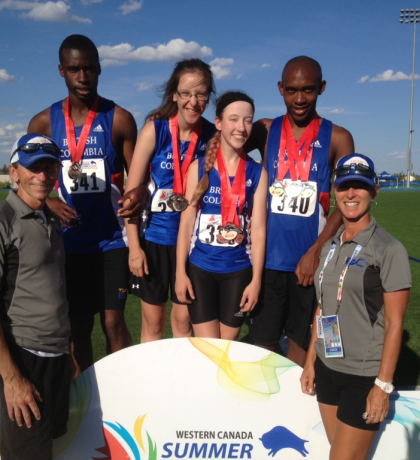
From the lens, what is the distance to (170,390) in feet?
8.45

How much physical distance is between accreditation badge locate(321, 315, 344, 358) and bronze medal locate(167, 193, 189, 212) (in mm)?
1195

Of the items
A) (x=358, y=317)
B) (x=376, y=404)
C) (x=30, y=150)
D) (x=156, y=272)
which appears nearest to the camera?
(x=376, y=404)

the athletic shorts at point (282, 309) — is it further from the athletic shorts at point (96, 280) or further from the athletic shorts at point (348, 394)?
the athletic shorts at point (96, 280)

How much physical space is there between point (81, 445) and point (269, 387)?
1.12 meters

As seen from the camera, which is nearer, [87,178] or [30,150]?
[30,150]

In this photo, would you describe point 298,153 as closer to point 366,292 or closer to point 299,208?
point 299,208

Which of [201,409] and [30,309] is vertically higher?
[30,309]

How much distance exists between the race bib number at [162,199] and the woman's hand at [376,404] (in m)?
1.74

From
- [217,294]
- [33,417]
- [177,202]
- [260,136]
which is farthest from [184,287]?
[260,136]

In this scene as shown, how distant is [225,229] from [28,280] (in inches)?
48.8

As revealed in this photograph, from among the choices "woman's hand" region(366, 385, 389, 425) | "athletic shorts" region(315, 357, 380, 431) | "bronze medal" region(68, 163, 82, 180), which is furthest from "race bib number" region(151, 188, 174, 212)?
"woman's hand" region(366, 385, 389, 425)

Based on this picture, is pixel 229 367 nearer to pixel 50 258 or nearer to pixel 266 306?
pixel 266 306

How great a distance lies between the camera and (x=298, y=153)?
9.76 ft

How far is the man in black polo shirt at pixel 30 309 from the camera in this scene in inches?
82.1
